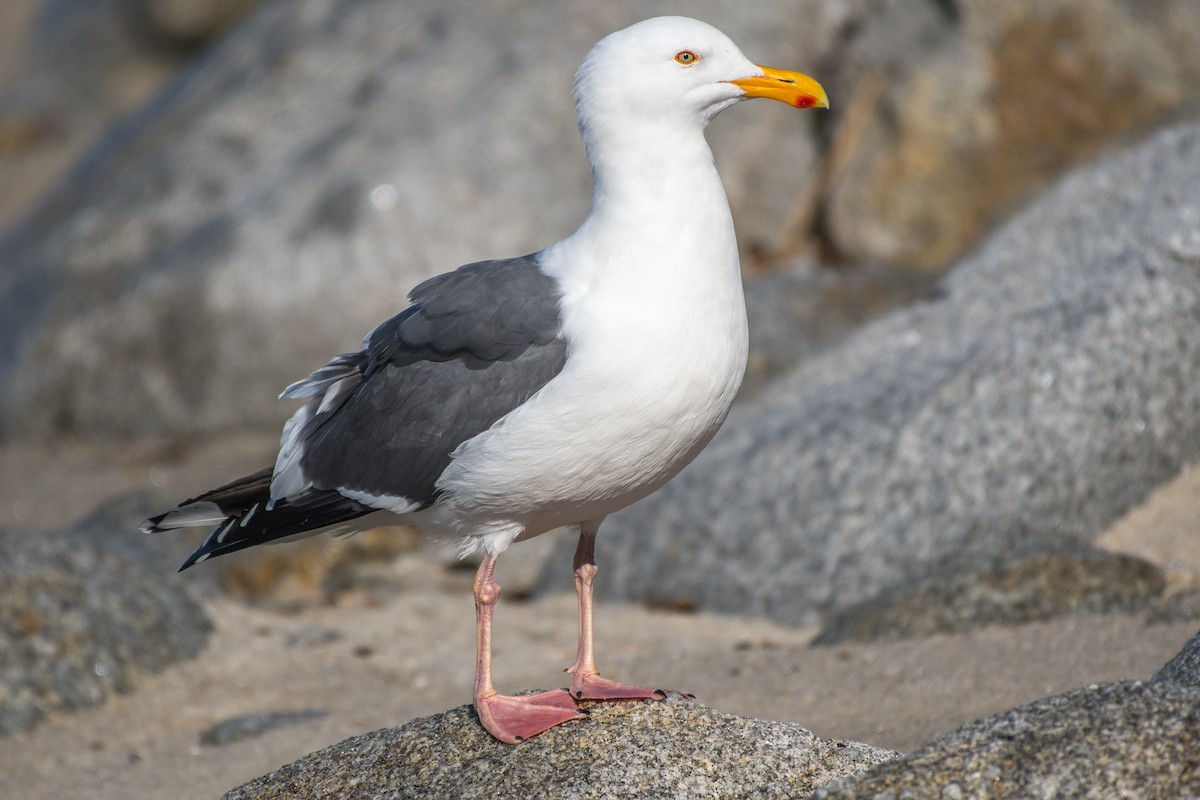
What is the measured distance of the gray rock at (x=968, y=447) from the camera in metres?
6.51

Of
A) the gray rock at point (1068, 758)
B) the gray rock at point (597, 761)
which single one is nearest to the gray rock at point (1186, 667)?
the gray rock at point (1068, 758)

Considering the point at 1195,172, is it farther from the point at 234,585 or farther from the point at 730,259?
the point at 234,585

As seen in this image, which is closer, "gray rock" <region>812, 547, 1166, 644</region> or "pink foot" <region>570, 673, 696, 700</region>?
"pink foot" <region>570, 673, 696, 700</region>

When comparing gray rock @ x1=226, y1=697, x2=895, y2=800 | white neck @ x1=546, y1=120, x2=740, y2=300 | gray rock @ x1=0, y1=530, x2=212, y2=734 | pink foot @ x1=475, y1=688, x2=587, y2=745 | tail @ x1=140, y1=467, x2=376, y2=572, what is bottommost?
gray rock @ x1=0, y1=530, x2=212, y2=734

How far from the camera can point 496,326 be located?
4.41 meters

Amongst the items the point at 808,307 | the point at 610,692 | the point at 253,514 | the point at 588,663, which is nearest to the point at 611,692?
the point at 610,692

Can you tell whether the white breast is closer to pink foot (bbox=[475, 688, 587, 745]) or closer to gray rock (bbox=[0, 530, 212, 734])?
pink foot (bbox=[475, 688, 587, 745])

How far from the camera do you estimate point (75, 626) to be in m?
6.48

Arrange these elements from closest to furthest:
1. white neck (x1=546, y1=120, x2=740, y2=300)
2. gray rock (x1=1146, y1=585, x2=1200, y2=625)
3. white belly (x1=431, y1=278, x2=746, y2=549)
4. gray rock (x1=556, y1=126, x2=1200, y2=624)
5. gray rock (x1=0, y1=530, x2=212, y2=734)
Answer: white belly (x1=431, y1=278, x2=746, y2=549)
white neck (x1=546, y1=120, x2=740, y2=300)
gray rock (x1=1146, y1=585, x2=1200, y2=625)
gray rock (x1=0, y1=530, x2=212, y2=734)
gray rock (x1=556, y1=126, x2=1200, y2=624)

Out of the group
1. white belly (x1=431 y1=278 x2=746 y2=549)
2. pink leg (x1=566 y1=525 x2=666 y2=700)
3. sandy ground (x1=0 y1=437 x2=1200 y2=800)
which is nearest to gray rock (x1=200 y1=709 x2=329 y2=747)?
sandy ground (x1=0 y1=437 x2=1200 y2=800)

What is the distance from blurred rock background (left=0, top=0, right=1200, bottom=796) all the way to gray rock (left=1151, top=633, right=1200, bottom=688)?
187cm

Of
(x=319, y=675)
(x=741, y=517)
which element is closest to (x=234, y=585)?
(x=319, y=675)

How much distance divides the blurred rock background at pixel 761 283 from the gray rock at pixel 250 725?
0.63 m

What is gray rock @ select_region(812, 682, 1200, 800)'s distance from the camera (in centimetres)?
329
